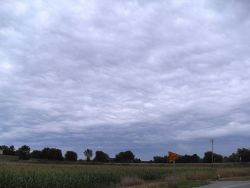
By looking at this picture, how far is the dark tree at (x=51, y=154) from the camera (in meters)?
130

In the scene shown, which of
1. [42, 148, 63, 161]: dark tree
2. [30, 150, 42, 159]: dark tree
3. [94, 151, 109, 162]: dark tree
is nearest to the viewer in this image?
[42, 148, 63, 161]: dark tree

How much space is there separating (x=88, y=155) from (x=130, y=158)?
1590cm

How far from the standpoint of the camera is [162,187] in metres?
28.6

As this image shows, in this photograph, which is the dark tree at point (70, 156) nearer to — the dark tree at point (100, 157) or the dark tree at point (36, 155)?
the dark tree at point (100, 157)

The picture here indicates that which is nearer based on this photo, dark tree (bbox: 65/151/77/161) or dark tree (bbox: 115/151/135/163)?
dark tree (bbox: 65/151/77/161)

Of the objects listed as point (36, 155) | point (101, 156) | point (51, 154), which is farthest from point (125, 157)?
point (36, 155)

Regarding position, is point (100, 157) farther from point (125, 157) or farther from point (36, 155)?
point (36, 155)

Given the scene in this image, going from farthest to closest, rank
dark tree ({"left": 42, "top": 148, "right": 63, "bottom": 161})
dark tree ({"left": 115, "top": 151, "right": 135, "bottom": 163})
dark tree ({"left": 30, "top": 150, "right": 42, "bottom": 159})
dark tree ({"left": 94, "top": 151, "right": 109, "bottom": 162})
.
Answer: dark tree ({"left": 115, "top": 151, "right": 135, "bottom": 163}) → dark tree ({"left": 94, "top": 151, "right": 109, "bottom": 162}) → dark tree ({"left": 30, "top": 150, "right": 42, "bottom": 159}) → dark tree ({"left": 42, "top": 148, "right": 63, "bottom": 161})

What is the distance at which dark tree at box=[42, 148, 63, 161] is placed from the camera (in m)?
130

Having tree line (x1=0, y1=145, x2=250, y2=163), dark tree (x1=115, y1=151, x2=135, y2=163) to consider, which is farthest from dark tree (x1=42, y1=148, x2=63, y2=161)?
dark tree (x1=115, y1=151, x2=135, y2=163)

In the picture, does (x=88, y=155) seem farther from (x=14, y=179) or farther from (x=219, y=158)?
(x=14, y=179)

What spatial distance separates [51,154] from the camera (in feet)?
429

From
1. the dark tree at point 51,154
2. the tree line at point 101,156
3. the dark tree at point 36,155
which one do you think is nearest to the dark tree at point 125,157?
the tree line at point 101,156

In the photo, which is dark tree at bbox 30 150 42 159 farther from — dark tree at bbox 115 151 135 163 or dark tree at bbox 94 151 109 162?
dark tree at bbox 115 151 135 163
